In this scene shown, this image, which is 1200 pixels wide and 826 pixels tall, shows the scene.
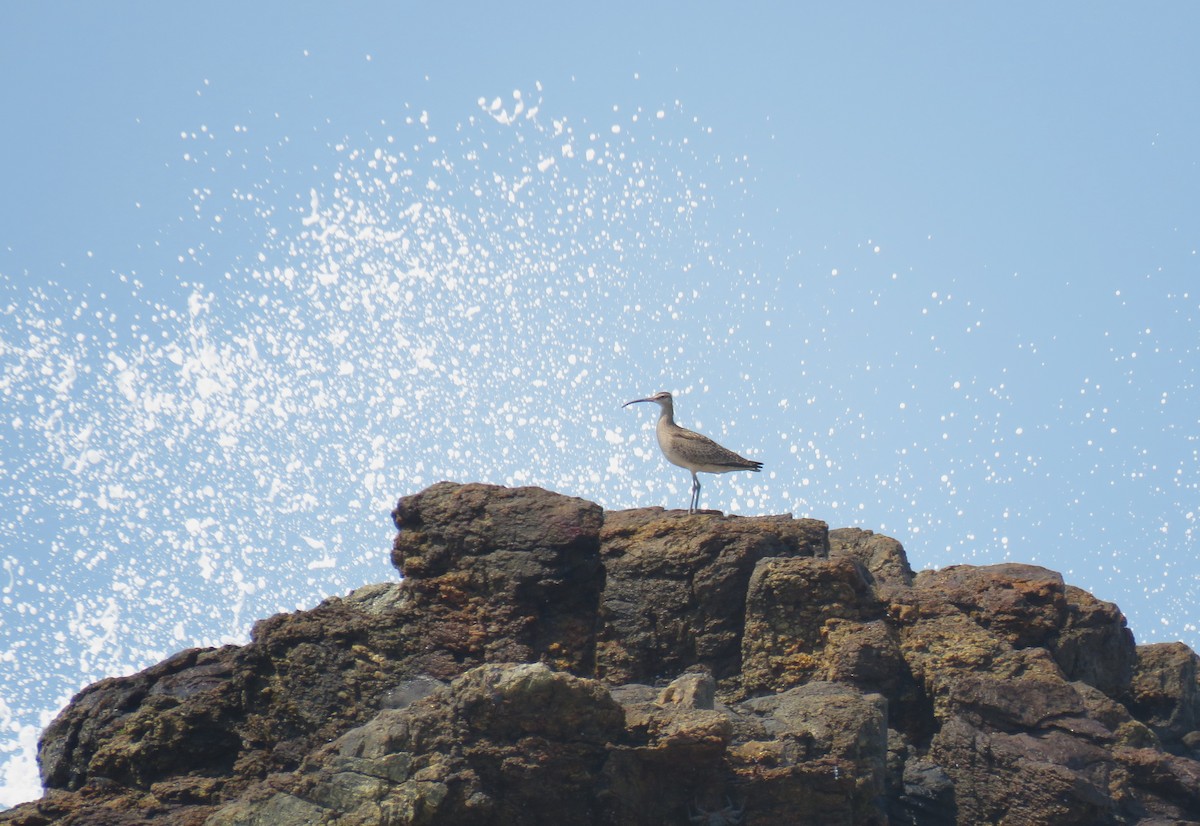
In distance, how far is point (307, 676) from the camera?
52.8 feet

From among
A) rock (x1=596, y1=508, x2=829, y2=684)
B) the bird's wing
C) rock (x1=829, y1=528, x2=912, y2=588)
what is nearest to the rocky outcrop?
rock (x1=596, y1=508, x2=829, y2=684)

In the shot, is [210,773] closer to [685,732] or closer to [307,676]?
[307,676]

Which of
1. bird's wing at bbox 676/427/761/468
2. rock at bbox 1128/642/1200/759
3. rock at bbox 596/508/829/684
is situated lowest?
rock at bbox 1128/642/1200/759

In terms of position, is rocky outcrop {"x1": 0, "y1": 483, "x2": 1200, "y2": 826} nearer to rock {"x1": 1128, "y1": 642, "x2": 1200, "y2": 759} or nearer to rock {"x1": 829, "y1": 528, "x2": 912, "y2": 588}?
rock {"x1": 1128, "y1": 642, "x2": 1200, "y2": 759}

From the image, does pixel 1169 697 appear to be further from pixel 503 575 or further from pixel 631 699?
pixel 503 575

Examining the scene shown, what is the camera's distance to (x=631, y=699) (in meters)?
14.7

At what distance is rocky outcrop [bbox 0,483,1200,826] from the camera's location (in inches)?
535

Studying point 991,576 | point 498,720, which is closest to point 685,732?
point 498,720

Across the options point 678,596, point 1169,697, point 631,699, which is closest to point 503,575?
point 678,596

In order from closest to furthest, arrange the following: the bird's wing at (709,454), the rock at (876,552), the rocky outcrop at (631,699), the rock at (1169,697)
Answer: the rocky outcrop at (631,699)
the rock at (1169,697)
the rock at (876,552)
the bird's wing at (709,454)

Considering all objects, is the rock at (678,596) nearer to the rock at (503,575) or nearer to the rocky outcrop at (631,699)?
the rocky outcrop at (631,699)

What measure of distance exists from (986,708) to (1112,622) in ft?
13.5

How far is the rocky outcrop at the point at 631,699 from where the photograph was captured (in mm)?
13578

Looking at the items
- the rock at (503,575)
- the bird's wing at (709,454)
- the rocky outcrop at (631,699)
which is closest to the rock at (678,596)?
the rocky outcrop at (631,699)
